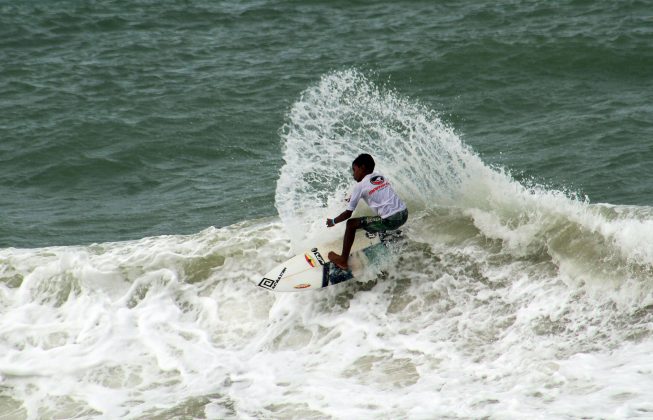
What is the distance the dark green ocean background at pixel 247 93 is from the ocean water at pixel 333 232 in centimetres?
7

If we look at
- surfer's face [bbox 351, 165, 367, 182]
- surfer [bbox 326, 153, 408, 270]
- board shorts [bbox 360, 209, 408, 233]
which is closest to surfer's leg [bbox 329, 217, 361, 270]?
surfer [bbox 326, 153, 408, 270]

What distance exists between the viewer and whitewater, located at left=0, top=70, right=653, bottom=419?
8016mm

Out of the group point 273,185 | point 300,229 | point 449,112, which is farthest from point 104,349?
point 449,112

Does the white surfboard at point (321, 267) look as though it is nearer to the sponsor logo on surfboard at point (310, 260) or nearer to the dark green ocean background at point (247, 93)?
the sponsor logo on surfboard at point (310, 260)

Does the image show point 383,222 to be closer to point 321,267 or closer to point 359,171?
point 359,171

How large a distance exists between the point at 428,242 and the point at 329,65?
384 inches

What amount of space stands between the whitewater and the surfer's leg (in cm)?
32

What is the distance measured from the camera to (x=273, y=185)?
14578mm

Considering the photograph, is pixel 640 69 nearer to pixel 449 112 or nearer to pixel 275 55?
pixel 449 112

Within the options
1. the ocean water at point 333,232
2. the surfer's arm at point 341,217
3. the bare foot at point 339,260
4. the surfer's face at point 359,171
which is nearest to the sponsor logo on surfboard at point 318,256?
the bare foot at point 339,260

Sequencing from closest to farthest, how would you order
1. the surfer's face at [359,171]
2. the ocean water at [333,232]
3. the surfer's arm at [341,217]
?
the ocean water at [333,232]
the surfer's arm at [341,217]
the surfer's face at [359,171]

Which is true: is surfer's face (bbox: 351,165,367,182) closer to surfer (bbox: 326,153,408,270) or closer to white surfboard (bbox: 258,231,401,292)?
surfer (bbox: 326,153,408,270)

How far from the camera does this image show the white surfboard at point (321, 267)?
392 inches

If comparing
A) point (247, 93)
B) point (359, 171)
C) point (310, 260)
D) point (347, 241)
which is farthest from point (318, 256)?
point (247, 93)
